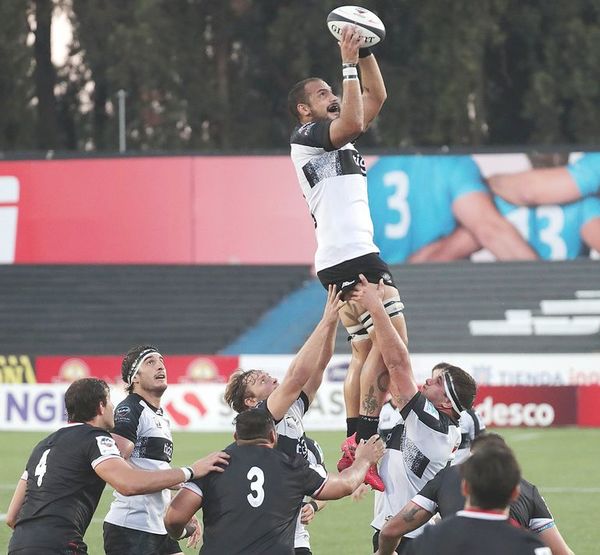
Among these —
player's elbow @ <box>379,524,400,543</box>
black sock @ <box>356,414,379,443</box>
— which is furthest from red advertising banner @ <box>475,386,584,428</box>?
player's elbow @ <box>379,524,400,543</box>

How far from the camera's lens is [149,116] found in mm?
43469

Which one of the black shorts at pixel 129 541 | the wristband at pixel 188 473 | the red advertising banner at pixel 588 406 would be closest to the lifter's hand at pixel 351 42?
the wristband at pixel 188 473

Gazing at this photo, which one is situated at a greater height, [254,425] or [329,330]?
[329,330]

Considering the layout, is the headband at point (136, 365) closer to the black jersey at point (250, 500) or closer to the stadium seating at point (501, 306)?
the black jersey at point (250, 500)

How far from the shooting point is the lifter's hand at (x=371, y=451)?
25.1ft

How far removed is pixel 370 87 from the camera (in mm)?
8180

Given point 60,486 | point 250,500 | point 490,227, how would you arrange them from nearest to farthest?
1. point 250,500
2. point 60,486
3. point 490,227

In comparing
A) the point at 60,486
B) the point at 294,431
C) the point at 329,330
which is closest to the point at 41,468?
the point at 60,486

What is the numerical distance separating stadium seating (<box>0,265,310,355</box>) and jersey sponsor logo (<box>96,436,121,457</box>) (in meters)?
23.1

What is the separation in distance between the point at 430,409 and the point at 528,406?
18.3 metres

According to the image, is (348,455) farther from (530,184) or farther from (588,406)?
(530,184)

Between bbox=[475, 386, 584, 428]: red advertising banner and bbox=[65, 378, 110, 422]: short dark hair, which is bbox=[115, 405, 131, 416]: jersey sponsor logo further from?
bbox=[475, 386, 584, 428]: red advertising banner

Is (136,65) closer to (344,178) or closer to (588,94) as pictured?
(588,94)

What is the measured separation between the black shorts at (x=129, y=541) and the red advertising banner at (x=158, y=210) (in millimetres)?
22959
